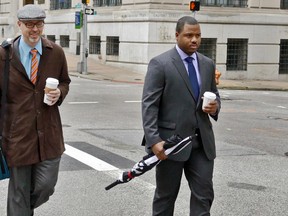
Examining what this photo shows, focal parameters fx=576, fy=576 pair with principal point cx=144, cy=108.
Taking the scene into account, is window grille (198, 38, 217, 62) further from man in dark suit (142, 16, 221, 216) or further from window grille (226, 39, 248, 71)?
man in dark suit (142, 16, 221, 216)

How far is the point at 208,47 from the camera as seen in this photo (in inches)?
1153

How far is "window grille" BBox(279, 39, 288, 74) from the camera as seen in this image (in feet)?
102

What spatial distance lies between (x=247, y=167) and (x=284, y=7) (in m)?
23.8

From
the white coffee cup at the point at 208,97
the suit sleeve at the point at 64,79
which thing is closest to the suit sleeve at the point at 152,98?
the white coffee cup at the point at 208,97

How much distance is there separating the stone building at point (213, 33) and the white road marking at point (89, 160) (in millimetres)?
18269

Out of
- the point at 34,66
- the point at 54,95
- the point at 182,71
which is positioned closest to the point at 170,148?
the point at 182,71

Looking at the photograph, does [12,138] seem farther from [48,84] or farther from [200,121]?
[200,121]

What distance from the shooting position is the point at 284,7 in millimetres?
31000

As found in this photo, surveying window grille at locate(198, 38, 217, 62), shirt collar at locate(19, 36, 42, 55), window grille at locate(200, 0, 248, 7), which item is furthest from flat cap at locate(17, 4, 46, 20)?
window grille at locate(200, 0, 248, 7)

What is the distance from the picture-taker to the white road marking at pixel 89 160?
8.49m

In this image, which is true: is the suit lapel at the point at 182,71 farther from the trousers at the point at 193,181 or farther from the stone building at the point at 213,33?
the stone building at the point at 213,33

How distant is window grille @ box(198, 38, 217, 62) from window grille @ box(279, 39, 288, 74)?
13.9ft

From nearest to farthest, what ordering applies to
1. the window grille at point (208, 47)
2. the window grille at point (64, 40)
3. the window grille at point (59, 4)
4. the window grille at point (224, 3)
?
the window grille at point (208, 47)
the window grille at point (224, 3)
the window grille at point (59, 4)
the window grille at point (64, 40)

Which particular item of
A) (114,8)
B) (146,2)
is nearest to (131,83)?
(146,2)
